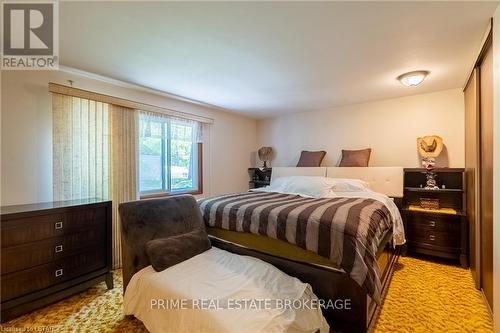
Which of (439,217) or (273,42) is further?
(439,217)

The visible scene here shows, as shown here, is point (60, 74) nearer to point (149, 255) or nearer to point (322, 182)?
point (149, 255)

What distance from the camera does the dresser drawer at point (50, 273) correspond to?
185 cm

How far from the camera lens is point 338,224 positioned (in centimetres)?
177

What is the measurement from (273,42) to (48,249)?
8.77 feet

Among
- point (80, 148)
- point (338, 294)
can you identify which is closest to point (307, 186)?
point (338, 294)

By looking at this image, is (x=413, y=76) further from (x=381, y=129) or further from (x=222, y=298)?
(x=222, y=298)

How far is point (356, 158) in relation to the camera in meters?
3.89

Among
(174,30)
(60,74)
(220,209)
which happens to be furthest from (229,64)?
(60,74)

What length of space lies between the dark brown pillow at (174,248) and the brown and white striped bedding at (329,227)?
0.33m

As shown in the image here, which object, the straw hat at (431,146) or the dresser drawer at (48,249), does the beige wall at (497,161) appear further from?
the dresser drawer at (48,249)

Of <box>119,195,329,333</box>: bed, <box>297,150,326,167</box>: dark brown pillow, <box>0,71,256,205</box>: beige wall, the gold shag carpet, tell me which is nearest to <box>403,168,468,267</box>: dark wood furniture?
the gold shag carpet

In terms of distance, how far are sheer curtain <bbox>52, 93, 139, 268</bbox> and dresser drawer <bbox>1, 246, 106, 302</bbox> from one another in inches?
19.2

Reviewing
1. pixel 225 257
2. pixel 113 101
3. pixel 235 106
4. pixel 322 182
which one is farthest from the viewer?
pixel 235 106

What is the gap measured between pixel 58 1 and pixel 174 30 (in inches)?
28.7
